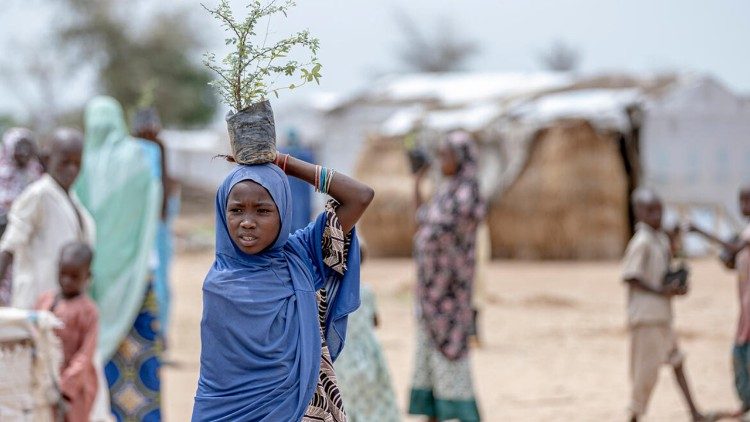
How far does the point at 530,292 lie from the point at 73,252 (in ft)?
38.2

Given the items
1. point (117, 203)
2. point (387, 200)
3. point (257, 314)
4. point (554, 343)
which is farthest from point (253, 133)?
point (387, 200)

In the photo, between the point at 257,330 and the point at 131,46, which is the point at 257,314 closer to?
the point at 257,330

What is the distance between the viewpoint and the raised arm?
410cm

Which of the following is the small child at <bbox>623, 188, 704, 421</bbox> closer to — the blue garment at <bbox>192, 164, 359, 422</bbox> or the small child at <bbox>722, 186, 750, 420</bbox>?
the small child at <bbox>722, 186, 750, 420</bbox>

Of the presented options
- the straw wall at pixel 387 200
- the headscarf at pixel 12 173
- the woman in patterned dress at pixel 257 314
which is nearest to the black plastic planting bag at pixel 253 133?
the woman in patterned dress at pixel 257 314

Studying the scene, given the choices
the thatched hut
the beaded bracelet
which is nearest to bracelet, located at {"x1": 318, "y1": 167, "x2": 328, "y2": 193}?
the beaded bracelet

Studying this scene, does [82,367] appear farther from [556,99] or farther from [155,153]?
[556,99]

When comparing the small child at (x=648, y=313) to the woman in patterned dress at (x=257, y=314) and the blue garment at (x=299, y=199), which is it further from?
the woman in patterned dress at (x=257, y=314)

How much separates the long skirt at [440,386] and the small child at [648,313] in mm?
1078

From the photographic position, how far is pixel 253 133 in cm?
389

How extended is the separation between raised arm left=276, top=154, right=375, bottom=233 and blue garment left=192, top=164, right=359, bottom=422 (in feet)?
A: 0.43

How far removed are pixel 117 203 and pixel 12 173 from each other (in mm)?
718

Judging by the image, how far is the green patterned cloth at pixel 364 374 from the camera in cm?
664

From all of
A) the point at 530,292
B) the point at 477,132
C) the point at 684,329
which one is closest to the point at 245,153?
the point at 684,329
